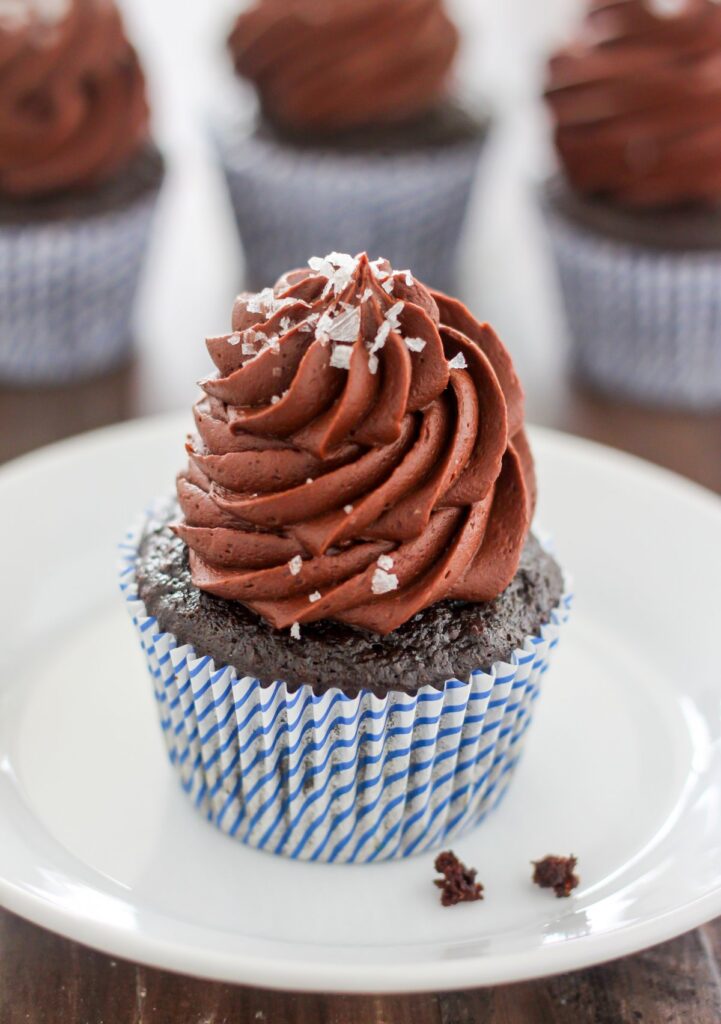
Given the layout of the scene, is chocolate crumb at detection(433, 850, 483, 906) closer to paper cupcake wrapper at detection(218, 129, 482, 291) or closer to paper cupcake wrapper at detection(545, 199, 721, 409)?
paper cupcake wrapper at detection(545, 199, 721, 409)

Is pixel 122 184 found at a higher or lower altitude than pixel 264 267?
higher

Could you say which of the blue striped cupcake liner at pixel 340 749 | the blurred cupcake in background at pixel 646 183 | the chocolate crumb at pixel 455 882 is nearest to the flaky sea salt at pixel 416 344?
the blue striped cupcake liner at pixel 340 749

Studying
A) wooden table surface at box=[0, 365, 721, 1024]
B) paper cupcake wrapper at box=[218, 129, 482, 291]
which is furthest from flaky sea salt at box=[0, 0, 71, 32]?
wooden table surface at box=[0, 365, 721, 1024]

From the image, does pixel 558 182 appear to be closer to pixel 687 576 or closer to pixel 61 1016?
pixel 687 576

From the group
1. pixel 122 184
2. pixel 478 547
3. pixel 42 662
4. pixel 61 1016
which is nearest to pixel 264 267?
pixel 122 184

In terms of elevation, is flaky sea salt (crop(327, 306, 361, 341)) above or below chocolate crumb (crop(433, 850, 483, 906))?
above

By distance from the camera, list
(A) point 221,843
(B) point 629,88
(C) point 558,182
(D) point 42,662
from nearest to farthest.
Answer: (A) point 221,843, (D) point 42,662, (B) point 629,88, (C) point 558,182

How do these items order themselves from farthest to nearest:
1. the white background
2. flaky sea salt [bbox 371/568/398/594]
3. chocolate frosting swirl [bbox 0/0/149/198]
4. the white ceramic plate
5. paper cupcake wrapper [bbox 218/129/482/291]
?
the white background
paper cupcake wrapper [bbox 218/129/482/291]
chocolate frosting swirl [bbox 0/0/149/198]
flaky sea salt [bbox 371/568/398/594]
the white ceramic plate

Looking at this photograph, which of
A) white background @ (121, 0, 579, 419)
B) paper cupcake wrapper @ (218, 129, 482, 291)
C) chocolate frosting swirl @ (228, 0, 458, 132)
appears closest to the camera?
chocolate frosting swirl @ (228, 0, 458, 132)
